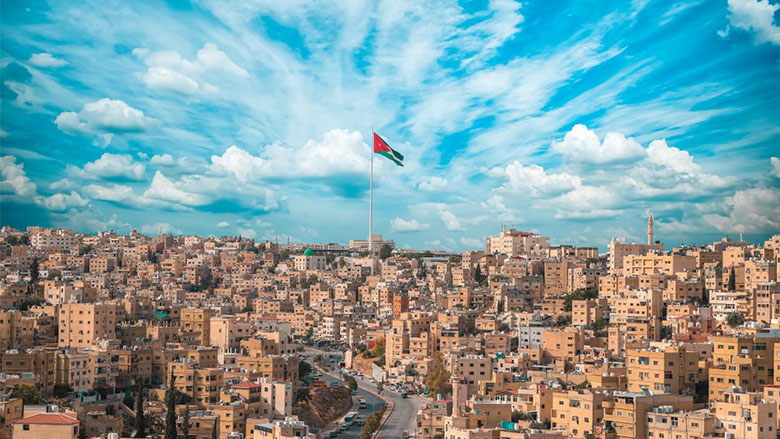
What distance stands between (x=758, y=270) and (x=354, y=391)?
1373cm

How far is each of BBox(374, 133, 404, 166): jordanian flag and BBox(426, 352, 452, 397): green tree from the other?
14623 mm

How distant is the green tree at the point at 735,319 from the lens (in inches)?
914

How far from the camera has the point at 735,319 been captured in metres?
23.5

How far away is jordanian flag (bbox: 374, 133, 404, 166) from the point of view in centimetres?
4019

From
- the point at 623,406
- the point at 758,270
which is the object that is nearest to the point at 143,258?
the point at 758,270

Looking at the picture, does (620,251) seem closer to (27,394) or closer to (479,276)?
(479,276)

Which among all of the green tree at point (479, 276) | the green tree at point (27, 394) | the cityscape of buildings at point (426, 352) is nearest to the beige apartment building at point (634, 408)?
the cityscape of buildings at point (426, 352)

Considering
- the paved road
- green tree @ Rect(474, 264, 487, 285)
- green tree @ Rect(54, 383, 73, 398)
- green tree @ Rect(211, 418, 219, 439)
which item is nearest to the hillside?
the paved road

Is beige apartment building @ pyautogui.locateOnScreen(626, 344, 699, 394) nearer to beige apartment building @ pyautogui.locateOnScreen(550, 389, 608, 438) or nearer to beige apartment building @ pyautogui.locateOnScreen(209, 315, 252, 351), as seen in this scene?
beige apartment building @ pyautogui.locateOnScreen(550, 389, 608, 438)

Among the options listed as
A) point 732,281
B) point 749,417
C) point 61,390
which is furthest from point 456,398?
point 732,281

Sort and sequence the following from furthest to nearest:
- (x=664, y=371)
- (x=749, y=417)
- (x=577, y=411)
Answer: (x=664, y=371)
(x=577, y=411)
(x=749, y=417)

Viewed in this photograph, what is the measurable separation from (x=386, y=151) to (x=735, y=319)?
20484mm

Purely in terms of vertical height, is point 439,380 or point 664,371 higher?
point 664,371

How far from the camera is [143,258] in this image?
51156 mm
